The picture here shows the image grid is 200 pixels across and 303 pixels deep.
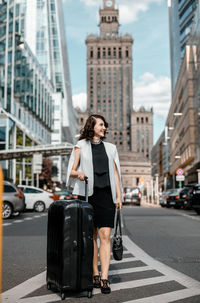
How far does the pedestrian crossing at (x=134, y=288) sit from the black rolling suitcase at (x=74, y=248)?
0.51 ft

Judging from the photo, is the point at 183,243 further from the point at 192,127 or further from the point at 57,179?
the point at 57,179

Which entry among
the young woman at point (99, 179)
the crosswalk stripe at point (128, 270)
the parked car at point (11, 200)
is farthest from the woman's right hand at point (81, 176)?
the parked car at point (11, 200)

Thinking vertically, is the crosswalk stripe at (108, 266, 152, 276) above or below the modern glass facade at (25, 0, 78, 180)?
below

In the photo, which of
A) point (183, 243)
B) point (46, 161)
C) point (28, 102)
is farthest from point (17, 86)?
point (183, 243)

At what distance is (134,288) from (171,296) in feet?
1.68

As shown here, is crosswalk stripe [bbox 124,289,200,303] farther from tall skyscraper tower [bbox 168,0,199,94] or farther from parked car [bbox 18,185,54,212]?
tall skyscraper tower [bbox 168,0,199,94]

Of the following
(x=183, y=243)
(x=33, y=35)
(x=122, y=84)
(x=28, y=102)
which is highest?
(x=122, y=84)

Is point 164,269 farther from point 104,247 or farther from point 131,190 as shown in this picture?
point 131,190

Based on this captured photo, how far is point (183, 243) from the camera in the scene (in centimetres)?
834

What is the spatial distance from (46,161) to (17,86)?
17.0 metres

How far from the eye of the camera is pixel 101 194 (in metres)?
4.30

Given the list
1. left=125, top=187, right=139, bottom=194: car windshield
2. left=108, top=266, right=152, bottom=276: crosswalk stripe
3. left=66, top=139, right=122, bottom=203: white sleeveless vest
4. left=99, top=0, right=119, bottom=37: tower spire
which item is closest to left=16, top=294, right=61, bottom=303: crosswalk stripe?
left=66, top=139, right=122, bottom=203: white sleeveless vest

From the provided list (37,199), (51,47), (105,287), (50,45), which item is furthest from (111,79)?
(105,287)

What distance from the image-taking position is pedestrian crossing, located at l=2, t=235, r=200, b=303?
12.5ft
